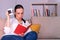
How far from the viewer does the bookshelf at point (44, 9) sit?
3.43 m

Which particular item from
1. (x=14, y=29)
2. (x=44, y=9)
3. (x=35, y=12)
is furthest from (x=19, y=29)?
(x=44, y=9)

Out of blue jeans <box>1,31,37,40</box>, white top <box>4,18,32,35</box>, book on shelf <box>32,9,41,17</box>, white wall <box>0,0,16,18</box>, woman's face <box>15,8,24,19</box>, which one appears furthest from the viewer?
white wall <box>0,0,16,18</box>

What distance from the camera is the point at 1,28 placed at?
2.70 meters

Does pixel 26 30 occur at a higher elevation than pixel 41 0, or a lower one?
lower

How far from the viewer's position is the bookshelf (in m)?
3.43

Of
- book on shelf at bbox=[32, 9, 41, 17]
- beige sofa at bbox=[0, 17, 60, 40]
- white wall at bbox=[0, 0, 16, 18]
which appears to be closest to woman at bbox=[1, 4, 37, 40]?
beige sofa at bbox=[0, 17, 60, 40]

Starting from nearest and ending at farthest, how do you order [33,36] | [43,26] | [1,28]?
[33,36], [1,28], [43,26]

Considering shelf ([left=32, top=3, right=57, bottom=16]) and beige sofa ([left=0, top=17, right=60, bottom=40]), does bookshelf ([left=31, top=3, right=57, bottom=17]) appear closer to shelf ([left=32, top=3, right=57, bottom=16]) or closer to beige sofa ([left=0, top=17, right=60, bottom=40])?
shelf ([left=32, top=3, right=57, bottom=16])

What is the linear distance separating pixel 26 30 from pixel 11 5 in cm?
133

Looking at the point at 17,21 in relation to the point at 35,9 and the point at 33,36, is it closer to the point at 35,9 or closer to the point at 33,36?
the point at 33,36

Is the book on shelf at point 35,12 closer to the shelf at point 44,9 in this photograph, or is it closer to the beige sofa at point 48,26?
the shelf at point 44,9

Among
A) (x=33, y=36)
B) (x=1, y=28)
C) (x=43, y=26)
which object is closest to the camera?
(x=33, y=36)

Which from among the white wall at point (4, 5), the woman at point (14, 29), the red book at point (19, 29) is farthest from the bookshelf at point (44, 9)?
the red book at point (19, 29)

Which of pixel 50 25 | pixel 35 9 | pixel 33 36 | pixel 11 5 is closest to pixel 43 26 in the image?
pixel 50 25
